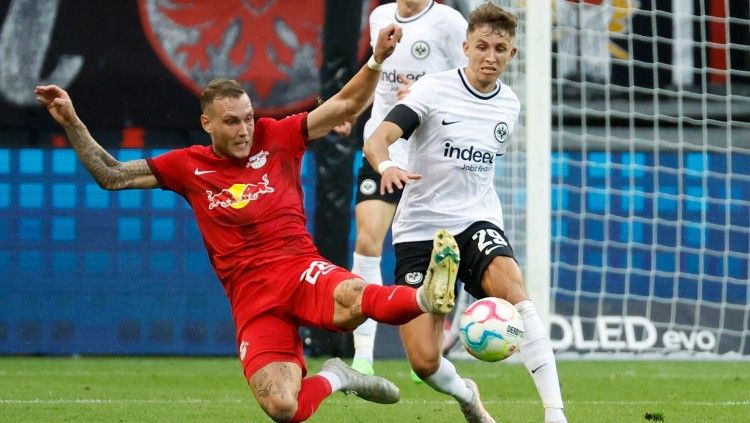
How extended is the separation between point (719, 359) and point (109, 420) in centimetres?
560

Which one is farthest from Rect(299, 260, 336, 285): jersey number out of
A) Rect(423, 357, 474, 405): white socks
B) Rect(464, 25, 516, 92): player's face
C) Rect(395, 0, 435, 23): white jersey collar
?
Rect(395, 0, 435, 23): white jersey collar

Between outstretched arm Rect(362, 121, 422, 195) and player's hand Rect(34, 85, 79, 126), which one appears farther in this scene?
player's hand Rect(34, 85, 79, 126)

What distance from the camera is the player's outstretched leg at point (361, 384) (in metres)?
6.15

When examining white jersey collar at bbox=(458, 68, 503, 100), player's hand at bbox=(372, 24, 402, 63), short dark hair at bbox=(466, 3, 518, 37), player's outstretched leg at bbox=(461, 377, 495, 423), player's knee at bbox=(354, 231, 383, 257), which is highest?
short dark hair at bbox=(466, 3, 518, 37)

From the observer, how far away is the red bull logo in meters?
6.12

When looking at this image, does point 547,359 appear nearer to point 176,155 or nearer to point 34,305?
point 176,155

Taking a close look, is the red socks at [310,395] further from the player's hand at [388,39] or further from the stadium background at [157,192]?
the stadium background at [157,192]

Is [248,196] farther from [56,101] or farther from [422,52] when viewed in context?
[422,52]

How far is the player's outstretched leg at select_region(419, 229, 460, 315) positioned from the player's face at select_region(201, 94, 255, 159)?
47.5 inches

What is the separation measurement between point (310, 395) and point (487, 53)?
175 cm

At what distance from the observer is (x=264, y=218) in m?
6.12

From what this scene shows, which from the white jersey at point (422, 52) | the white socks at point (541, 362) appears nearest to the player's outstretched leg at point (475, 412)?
the white socks at point (541, 362)

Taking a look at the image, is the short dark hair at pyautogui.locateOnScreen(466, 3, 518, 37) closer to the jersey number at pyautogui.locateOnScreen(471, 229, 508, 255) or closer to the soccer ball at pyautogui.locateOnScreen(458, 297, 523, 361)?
the jersey number at pyautogui.locateOnScreen(471, 229, 508, 255)

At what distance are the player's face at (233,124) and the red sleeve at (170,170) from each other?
0.69 feet
